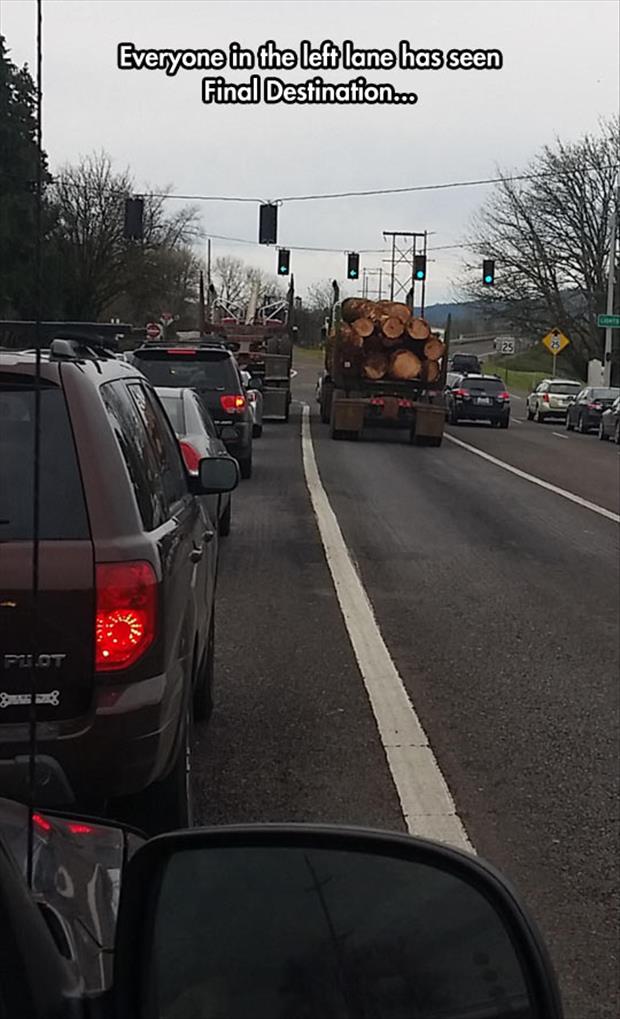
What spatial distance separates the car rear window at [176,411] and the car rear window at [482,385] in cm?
2891

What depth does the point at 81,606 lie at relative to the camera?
12.6 ft

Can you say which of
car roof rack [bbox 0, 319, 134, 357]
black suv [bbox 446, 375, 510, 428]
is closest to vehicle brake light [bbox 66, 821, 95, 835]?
car roof rack [bbox 0, 319, 134, 357]

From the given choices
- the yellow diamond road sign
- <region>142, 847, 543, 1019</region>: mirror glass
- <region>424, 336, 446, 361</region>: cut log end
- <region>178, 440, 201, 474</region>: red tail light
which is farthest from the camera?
the yellow diamond road sign

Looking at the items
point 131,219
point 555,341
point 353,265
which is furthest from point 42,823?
point 555,341

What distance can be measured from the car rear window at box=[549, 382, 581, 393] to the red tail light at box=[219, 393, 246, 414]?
3116 cm

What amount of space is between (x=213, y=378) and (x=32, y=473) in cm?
1416

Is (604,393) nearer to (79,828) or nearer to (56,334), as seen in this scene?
(56,334)

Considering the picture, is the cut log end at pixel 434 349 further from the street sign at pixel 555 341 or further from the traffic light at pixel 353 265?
the street sign at pixel 555 341

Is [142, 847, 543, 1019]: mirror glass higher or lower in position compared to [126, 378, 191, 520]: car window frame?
lower

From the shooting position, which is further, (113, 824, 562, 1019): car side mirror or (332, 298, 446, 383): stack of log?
(332, 298, 446, 383): stack of log

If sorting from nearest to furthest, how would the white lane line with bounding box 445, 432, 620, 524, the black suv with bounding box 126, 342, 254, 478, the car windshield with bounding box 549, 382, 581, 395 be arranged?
1. the black suv with bounding box 126, 342, 254, 478
2. the white lane line with bounding box 445, 432, 620, 524
3. the car windshield with bounding box 549, 382, 581, 395

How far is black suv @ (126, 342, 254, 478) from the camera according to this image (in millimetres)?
17312

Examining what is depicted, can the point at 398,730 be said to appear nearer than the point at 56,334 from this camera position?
No

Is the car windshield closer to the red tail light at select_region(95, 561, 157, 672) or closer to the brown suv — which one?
the brown suv
